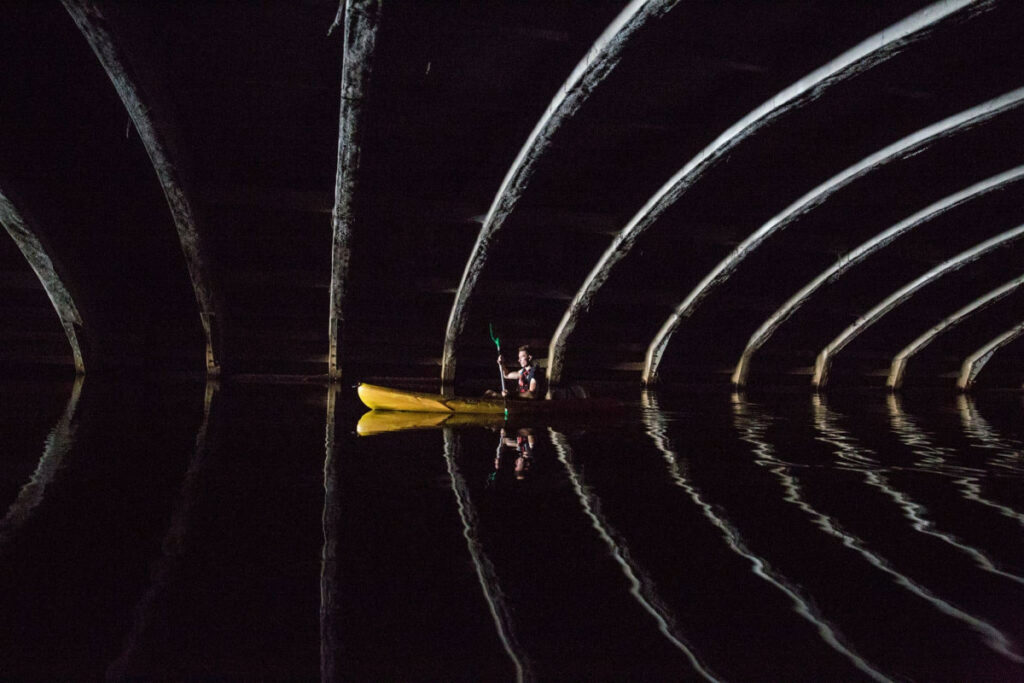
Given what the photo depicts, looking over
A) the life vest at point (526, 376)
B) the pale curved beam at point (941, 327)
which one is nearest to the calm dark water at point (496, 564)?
the life vest at point (526, 376)

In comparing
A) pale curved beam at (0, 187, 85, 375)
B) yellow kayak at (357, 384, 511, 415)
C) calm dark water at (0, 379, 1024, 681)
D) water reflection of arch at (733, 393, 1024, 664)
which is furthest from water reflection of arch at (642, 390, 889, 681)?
pale curved beam at (0, 187, 85, 375)

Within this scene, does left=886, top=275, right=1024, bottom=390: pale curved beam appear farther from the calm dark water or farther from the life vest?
the life vest

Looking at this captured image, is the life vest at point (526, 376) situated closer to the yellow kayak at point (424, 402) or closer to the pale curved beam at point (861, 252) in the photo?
the yellow kayak at point (424, 402)

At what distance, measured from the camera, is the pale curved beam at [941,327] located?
17859 mm

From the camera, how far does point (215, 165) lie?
457 inches

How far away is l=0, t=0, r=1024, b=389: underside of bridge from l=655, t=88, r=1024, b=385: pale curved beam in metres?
0.05

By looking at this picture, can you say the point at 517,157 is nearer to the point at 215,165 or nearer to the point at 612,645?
the point at 215,165

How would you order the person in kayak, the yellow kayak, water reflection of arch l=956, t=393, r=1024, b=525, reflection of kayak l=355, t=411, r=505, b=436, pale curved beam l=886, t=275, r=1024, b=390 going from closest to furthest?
water reflection of arch l=956, t=393, r=1024, b=525, reflection of kayak l=355, t=411, r=505, b=436, the yellow kayak, the person in kayak, pale curved beam l=886, t=275, r=1024, b=390

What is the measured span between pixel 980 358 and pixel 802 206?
1560 centimetres

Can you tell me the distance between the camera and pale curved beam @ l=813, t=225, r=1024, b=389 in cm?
1466

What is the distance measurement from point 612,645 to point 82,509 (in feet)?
10.2

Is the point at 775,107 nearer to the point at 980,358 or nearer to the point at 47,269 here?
the point at 47,269

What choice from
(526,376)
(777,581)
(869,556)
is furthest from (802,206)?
(777,581)

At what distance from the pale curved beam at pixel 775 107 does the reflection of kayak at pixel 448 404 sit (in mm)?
4551
